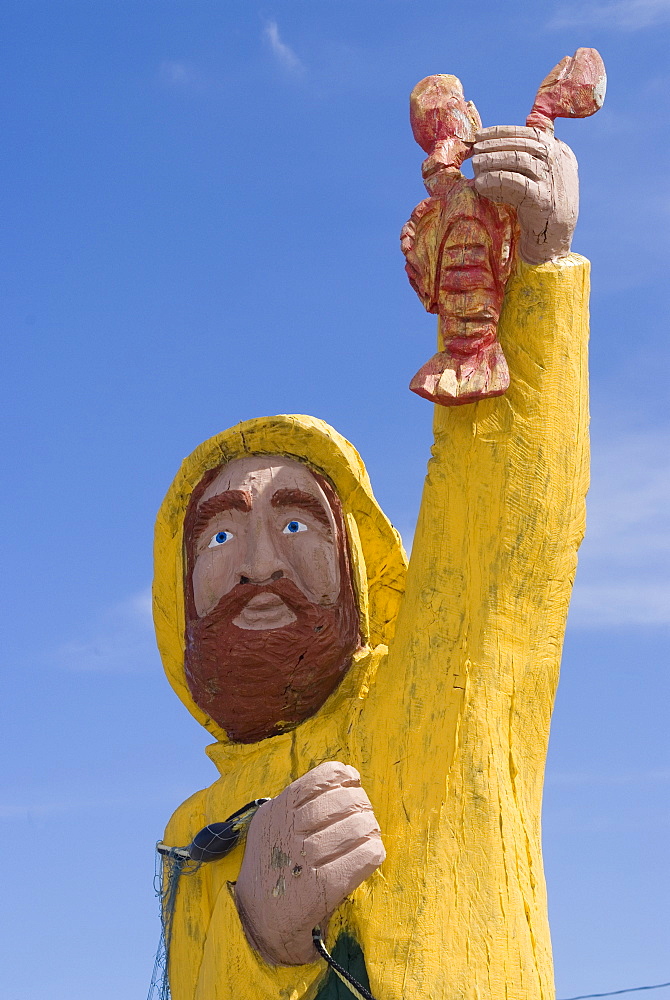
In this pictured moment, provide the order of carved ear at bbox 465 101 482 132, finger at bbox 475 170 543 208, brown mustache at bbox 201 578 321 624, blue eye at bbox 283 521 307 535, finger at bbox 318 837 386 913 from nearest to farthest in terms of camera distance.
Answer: finger at bbox 318 837 386 913, finger at bbox 475 170 543 208, carved ear at bbox 465 101 482 132, brown mustache at bbox 201 578 321 624, blue eye at bbox 283 521 307 535

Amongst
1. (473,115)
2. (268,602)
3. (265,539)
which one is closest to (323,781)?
(268,602)

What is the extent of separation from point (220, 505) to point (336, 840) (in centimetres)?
120

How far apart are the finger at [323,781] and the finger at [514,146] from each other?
169 cm

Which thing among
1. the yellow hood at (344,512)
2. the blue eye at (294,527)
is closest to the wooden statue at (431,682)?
the blue eye at (294,527)

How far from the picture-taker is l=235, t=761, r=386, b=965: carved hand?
3.84 meters

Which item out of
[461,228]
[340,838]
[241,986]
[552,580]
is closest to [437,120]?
[461,228]

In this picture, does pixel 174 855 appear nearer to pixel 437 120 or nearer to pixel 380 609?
pixel 380 609

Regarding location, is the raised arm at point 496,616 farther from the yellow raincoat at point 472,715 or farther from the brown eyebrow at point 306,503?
the brown eyebrow at point 306,503

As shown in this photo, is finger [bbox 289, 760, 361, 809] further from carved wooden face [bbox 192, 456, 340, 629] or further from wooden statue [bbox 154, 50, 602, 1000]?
carved wooden face [bbox 192, 456, 340, 629]

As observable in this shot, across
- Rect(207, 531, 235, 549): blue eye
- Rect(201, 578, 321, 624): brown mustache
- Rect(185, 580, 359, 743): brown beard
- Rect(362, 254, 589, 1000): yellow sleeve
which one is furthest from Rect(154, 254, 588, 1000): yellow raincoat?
Rect(207, 531, 235, 549): blue eye

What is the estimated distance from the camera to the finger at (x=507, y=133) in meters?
4.00

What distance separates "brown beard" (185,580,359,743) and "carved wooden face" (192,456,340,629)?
0.09 ft

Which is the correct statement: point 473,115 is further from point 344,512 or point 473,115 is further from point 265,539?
point 265,539

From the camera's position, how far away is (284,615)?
443cm
